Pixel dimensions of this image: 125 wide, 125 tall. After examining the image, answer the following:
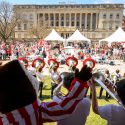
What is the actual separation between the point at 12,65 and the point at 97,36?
83.7m

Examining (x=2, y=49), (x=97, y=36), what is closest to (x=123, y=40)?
(x=2, y=49)

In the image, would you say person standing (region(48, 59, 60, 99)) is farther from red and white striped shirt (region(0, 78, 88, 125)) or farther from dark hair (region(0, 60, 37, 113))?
dark hair (region(0, 60, 37, 113))

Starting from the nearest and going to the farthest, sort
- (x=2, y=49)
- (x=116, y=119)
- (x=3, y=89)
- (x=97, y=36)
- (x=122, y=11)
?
(x=3, y=89)
(x=116, y=119)
(x=2, y=49)
(x=97, y=36)
(x=122, y=11)

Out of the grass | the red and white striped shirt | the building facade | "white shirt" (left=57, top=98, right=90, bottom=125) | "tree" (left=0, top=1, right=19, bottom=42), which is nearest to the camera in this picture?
the red and white striped shirt

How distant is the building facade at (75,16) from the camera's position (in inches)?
3600

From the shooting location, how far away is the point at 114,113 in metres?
2.55

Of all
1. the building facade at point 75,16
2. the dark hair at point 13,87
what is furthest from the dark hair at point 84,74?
the building facade at point 75,16

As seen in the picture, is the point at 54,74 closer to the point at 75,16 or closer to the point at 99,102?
the point at 99,102

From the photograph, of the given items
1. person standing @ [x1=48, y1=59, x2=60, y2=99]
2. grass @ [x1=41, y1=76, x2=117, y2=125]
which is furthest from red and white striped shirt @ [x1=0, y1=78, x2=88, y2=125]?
person standing @ [x1=48, y1=59, x2=60, y2=99]

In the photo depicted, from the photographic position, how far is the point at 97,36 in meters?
84.0

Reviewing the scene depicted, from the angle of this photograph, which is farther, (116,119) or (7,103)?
(116,119)

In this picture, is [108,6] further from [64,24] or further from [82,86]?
[82,86]

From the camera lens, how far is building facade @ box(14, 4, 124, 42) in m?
91.4

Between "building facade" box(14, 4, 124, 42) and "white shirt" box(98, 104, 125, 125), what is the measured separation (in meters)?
86.6
